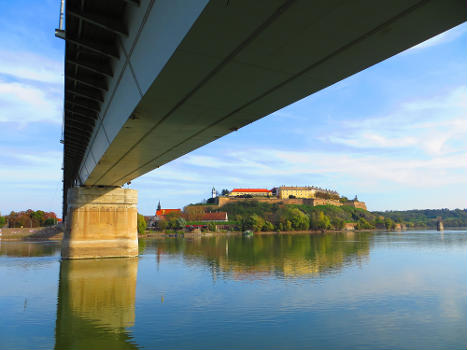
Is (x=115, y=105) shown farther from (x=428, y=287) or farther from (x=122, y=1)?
(x=428, y=287)

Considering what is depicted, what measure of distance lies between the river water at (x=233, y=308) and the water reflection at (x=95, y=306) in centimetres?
5

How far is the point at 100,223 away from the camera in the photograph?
115 ft

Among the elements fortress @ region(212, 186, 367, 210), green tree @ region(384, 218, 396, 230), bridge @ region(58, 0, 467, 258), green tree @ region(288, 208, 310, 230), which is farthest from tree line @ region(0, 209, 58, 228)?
green tree @ region(384, 218, 396, 230)

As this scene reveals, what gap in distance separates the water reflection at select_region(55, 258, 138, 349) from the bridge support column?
12.8ft

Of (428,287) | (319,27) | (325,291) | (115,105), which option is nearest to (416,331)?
(325,291)

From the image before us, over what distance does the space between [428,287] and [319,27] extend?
2074cm

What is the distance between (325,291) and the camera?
20094 millimetres

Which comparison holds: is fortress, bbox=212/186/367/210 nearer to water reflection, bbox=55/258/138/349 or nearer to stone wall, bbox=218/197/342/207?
stone wall, bbox=218/197/342/207

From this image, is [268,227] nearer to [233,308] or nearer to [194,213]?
[194,213]

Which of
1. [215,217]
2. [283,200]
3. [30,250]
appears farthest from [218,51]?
[283,200]

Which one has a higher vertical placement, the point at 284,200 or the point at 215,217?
the point at 284,200

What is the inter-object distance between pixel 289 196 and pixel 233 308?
168483 mm

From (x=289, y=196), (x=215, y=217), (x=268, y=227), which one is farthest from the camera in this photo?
(x=289, y=196)

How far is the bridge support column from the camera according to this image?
3406 cm
